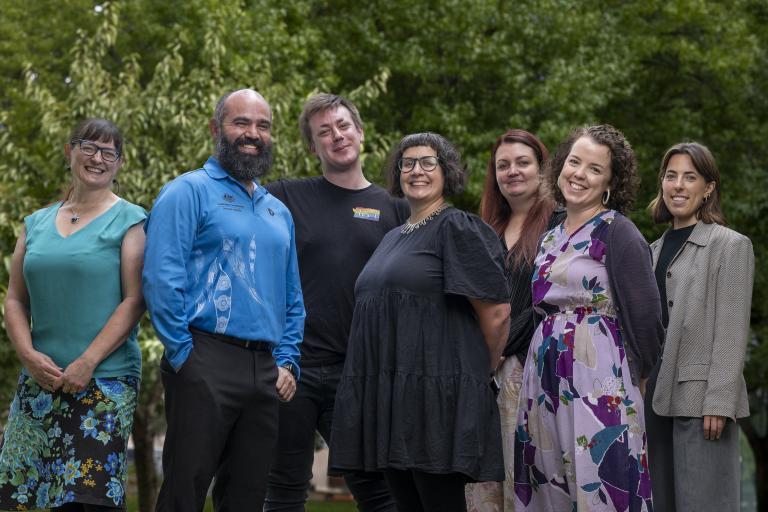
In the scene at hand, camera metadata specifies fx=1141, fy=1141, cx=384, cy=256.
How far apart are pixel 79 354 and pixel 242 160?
115 cm

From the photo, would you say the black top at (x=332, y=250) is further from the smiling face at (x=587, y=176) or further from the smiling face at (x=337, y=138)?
the smiling face at (x=587, y=176)

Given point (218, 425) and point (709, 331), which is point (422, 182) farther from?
point (709, 331)

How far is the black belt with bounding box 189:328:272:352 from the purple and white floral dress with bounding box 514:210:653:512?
1208 millimetres

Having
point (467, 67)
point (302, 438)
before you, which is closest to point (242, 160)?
point (302, 438)

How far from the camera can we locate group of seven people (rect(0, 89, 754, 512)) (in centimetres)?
492

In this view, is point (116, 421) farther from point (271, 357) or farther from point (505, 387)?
point (505, 387)

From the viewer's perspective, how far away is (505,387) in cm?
566

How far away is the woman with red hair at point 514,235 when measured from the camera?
564 centimetres

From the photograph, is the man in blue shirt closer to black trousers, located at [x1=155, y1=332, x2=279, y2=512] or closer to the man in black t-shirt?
black trousers, located at [x1=155, y1=332, x2=279, y2=512]

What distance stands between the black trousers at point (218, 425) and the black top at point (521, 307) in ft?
4.20

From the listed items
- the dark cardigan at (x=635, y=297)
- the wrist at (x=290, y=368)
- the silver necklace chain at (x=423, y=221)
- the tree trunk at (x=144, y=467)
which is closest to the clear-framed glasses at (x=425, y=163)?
the silver necklace chain at (x=423, y=221)

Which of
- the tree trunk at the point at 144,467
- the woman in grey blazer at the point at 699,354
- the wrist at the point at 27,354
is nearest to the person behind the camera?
the wrist at the point at 27,354

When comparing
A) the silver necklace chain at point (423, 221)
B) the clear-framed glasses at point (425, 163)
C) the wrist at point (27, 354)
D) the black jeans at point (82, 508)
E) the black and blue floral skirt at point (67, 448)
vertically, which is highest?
the clear-framed glasses at point (425, 163)

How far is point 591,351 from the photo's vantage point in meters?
5.02
